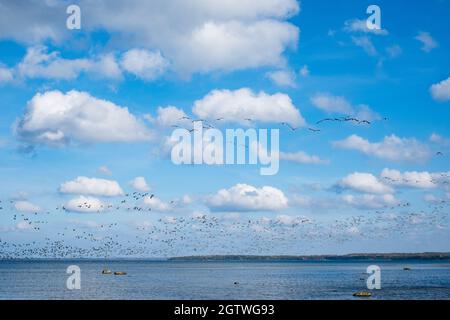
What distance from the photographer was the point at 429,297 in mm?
105625

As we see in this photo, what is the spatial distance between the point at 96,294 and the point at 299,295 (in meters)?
41.5
